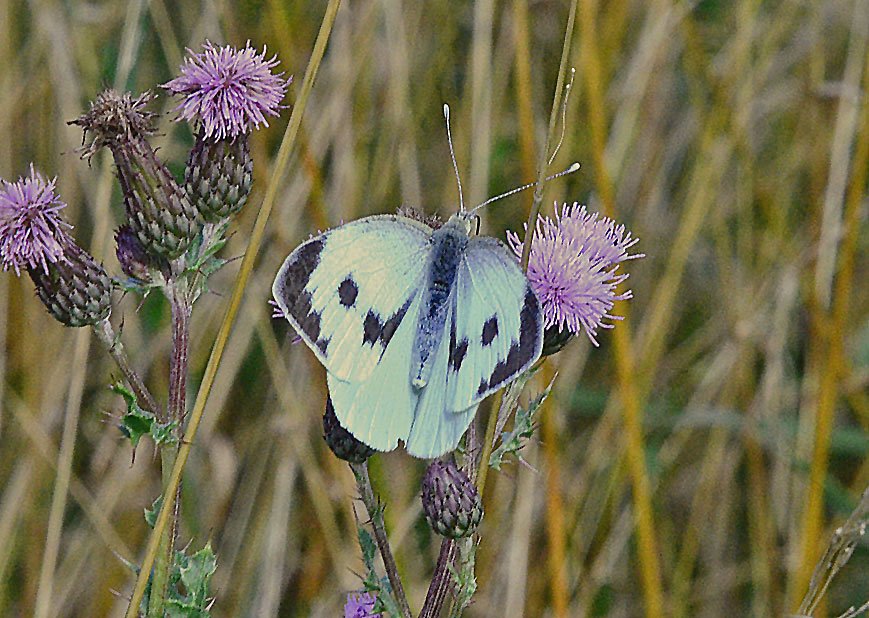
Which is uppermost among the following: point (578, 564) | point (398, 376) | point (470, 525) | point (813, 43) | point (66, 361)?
point (813, 43)

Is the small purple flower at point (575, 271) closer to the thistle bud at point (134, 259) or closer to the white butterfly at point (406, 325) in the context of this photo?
the white butterfly at point (406, 325)

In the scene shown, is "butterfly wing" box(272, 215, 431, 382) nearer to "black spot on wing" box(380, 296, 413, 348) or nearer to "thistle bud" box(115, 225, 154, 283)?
"black spot on wing" box(380, 296, 413, 348)

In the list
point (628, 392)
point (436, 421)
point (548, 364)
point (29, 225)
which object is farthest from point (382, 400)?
point (548, 364)

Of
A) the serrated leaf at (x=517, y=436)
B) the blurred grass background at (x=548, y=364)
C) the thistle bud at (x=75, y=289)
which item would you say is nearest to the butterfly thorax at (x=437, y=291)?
the serrated leaf at (x=517, y=436)

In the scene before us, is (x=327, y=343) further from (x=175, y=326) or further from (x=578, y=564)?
(x=578, y=564)

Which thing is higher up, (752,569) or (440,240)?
(440,240)

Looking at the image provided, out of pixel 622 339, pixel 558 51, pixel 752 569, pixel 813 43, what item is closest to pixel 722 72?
pixel 813 43
